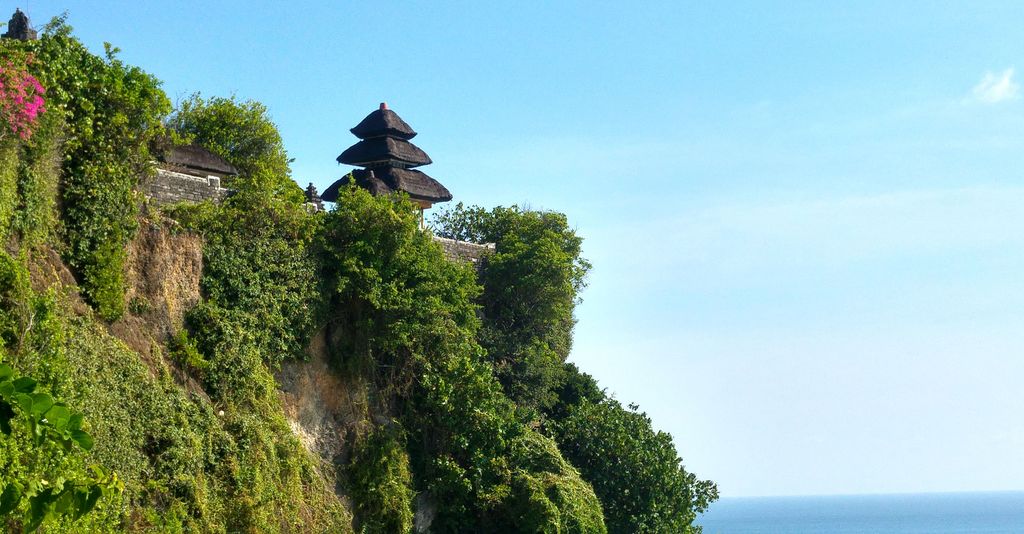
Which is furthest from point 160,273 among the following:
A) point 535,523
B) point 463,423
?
point 535,523

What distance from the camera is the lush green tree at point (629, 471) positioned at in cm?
2275

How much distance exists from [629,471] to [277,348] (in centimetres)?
806

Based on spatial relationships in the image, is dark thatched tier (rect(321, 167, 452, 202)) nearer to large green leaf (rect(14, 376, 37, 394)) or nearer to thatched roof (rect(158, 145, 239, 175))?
thatched roof (rect(158, 145, 239, 175))

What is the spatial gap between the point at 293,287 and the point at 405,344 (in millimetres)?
2354

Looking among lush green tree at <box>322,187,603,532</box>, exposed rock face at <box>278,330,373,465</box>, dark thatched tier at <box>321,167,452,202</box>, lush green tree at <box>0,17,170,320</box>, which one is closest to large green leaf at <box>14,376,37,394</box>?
lush green tree at <box>0,17,170,320</box>

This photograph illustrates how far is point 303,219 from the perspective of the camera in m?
19.7

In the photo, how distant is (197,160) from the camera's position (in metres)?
21.0

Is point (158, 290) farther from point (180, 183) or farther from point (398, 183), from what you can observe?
point (398, 183)

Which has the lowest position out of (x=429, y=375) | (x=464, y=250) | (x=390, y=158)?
(x=429, y=375)

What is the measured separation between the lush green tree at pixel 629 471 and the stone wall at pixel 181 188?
28.2 feet

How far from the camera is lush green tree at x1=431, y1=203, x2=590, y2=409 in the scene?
76.7 feet

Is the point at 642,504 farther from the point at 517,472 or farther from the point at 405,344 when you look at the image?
the point at 405,344

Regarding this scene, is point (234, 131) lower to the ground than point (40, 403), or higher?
higher

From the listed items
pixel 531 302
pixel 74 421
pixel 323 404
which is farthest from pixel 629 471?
pixel 74 421
